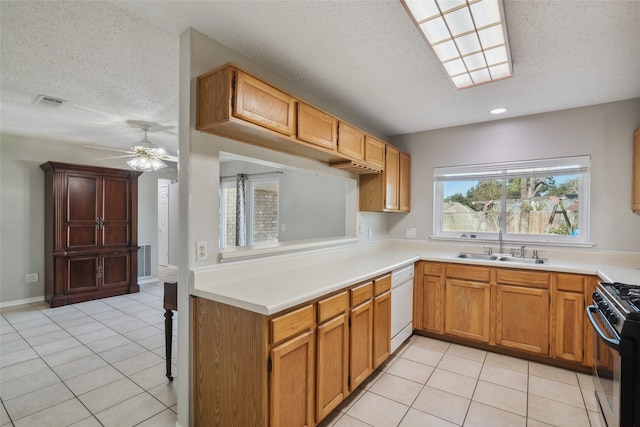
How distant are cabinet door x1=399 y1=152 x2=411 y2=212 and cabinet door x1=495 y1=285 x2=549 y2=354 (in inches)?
53.4

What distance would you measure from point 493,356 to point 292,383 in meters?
2.18

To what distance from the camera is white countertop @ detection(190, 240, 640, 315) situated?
1.59 meters

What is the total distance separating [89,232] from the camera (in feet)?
14.8

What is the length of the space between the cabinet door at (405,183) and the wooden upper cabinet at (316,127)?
1497 millimetres

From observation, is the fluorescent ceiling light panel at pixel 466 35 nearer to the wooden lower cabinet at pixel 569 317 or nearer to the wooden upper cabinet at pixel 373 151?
the wooden upper cabinet at pixel 373 151

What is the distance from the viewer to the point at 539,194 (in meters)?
3.23

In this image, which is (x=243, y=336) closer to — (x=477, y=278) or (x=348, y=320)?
(x=348, y=320)

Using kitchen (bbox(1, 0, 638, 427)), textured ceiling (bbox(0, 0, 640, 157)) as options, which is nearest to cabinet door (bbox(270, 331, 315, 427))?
kitchen (bbox(1, 0, 638, 427))

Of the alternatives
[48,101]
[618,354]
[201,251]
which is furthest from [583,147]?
[48,101]

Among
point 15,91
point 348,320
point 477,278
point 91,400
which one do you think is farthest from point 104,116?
point 477,278

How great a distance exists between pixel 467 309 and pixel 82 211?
5.14m

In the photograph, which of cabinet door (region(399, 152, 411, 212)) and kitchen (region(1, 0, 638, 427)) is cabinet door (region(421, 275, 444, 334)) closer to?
kitchen (region(1, 0, 638, 427))

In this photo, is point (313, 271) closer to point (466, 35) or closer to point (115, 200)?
point (466, 35)

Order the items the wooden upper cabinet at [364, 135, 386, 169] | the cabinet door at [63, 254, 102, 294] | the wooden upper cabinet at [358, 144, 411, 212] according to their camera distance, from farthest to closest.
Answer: the cabinet door at [63, 254, 102, 294] < the wooden upper cabinet at [358, 144, 411, 212] < the wooden upper cabinet at [364, 135, 386, 169]
